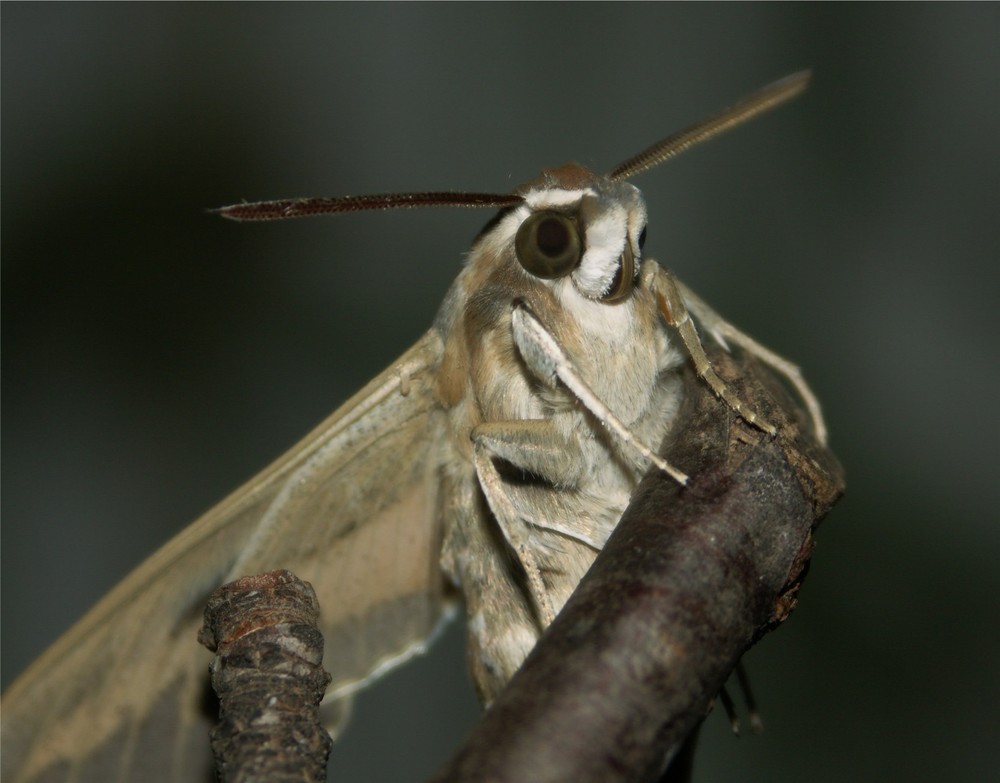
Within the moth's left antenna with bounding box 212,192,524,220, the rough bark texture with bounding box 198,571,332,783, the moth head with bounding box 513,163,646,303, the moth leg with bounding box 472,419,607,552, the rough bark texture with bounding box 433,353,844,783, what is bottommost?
the rough bark texture with bounding box 433,353,844,783

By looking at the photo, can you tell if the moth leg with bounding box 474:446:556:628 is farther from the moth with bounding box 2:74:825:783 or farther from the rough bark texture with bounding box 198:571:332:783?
the rough bark texture with bounding box 198:571:332:783

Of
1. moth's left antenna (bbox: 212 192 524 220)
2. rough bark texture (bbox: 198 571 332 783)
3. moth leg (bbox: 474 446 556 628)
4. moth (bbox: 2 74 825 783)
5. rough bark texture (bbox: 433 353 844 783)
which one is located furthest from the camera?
moth (bbox: 2 74 825 783)

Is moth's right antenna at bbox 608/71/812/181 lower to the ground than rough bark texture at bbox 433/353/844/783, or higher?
higher

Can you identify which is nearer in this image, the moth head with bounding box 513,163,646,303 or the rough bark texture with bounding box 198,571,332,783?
the rough bark texture with bounding box 198,571,332,783

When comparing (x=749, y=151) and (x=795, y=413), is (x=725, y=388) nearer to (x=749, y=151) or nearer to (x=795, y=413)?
(x=795, y=413)

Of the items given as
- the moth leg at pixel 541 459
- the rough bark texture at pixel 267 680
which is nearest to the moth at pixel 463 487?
the moth leg at pixel 541 459

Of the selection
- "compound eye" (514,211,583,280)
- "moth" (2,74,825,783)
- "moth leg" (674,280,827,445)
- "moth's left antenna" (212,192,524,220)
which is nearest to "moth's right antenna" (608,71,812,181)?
"moth" (2,74,825,783)

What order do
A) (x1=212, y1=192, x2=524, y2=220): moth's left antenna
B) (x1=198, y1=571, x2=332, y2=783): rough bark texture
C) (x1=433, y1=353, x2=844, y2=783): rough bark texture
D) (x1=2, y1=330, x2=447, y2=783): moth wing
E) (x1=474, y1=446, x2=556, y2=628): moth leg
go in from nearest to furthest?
(x1=433, y1=353, x2=844, y2=783): rough bark texture → (x1=198, y1=571, x2=332, y2=783): rough bark texture → (x1=212, y1=192, x2=524, y2=220): moth's left antenna → (x1=474, y1=446, x2=556, y2=628): moth leg → (x1=2, y1=330, x2=447, y2=783): moth wing
